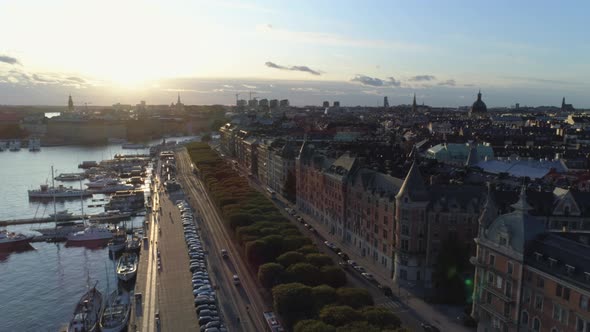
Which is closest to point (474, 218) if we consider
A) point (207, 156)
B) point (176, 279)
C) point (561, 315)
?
point (561, 315)

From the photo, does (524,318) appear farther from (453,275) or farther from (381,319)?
(453,275)

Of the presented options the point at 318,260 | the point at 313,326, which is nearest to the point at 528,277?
the point at 313,326

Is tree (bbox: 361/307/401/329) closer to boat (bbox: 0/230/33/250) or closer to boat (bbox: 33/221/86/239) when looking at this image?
boat (bbox: 33/221/86/239)

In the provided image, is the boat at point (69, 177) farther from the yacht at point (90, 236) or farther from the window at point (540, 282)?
the window at point (540, 282)

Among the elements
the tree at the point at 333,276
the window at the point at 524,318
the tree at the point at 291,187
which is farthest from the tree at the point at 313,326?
the tree at the point at 291,187

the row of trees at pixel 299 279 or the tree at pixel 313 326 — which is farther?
the row of trees at pixel 299 279
